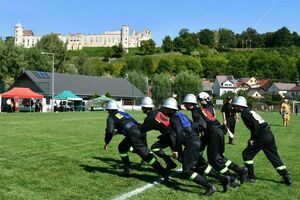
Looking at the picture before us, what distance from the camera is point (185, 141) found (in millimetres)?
8977

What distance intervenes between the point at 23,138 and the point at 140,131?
32.8 feet

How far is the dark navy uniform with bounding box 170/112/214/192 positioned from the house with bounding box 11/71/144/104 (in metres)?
67.9

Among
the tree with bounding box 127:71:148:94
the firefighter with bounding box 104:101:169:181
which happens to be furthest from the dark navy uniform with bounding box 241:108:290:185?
the tree with bounding box 127:71:148:94

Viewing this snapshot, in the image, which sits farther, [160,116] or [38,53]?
[38,53]

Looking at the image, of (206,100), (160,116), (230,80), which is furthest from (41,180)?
(230,80)

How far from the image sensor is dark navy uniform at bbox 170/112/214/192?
29.0 ft

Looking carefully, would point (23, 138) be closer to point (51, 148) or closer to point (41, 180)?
point (51, 148)

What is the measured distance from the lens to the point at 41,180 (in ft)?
31.3

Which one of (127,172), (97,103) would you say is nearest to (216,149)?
(127,172)

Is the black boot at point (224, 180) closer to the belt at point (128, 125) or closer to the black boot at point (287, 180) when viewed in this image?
the black boot at point (287, 180)

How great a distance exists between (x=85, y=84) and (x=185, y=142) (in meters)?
77.9

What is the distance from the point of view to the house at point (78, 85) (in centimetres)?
7600

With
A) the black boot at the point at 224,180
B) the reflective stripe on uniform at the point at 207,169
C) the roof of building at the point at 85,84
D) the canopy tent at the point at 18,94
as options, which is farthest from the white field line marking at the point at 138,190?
the roof of building at the point at 85,84

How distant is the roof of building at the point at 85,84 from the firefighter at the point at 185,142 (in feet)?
225
